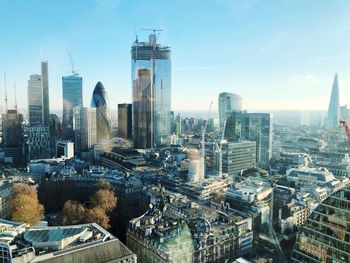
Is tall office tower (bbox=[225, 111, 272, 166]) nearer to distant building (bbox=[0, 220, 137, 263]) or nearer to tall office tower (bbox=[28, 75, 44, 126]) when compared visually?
distant building (bbox=[0, 220, 137, 263])

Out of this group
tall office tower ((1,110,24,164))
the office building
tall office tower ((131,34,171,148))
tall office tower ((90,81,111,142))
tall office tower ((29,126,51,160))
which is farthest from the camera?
tall office tower ((90,81,111,142))

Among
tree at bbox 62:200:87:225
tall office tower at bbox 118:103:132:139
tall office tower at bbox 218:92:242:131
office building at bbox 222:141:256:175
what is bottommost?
tree at bbox 62:200:87:225

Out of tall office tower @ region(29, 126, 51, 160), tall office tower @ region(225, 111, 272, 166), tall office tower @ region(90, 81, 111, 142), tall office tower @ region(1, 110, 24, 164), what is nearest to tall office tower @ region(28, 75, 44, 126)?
tall office tower @ region(1, 110, 24, 164)

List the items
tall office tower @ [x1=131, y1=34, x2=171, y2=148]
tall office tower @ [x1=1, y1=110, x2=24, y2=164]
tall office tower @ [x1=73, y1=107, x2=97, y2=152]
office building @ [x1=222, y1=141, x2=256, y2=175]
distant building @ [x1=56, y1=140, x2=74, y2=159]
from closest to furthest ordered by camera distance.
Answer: office building @ [x1=222, y1=141, x2=256, y2=175] < distant building @ [x1=56, y1=140, x2=74, y2=159] < tall office tower @ [x1=1, y1=110, x2=24, y2=164] < tall office tower @ [x1=131, y1=34, x2=171, y2=148] < tall office tower @ [x1=73, y1=107, x2=97, y2=152]

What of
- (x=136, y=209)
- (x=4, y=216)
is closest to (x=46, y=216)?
(x=4, y=216)

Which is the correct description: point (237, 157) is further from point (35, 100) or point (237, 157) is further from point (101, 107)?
point (35, 100)

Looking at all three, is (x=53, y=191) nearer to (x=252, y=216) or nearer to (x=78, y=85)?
(x=252, y=216)

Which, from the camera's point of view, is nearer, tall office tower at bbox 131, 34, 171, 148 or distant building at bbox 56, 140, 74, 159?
distant building at bbox 56, 140, 74, 159

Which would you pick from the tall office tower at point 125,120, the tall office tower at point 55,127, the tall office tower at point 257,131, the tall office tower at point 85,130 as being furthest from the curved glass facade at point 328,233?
the tall office tower at point 125,120

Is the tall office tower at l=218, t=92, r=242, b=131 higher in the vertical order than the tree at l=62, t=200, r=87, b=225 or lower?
higher

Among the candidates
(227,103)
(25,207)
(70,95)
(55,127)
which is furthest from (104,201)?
(70,95)
